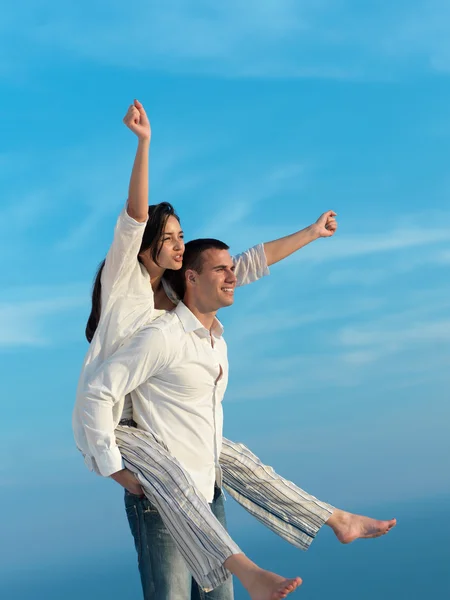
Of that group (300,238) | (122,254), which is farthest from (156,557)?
(300,238)

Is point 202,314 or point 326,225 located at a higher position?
point 326,225

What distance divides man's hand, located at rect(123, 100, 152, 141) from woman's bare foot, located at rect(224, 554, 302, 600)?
2.17 m

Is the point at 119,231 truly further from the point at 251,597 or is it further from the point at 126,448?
the point at 251,597

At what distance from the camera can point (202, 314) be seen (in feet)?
16.3

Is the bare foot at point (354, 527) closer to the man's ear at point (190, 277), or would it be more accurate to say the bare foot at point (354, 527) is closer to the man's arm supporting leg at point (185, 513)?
the man's arm supporting leg at point (185, 513)

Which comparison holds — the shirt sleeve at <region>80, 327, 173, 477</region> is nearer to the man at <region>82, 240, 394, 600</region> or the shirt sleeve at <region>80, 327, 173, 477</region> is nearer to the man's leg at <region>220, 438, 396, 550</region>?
the man at <region>82, 240, 394, 600</region>

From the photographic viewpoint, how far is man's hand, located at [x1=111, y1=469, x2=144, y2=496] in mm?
4621

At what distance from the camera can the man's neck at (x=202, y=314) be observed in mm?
4973

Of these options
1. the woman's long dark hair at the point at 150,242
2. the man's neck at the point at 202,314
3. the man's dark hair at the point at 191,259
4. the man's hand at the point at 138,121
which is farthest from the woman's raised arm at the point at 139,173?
the man's neck at the point at 202,314

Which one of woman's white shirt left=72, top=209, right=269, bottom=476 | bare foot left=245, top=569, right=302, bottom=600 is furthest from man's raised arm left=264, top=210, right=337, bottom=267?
bare foot left=245, top=569, right=302, bottom=600

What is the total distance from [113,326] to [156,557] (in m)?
1.22

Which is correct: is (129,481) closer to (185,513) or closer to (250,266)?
(185,513)

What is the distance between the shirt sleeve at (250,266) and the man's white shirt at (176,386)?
2.21 ft

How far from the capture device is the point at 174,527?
4.57 metres
